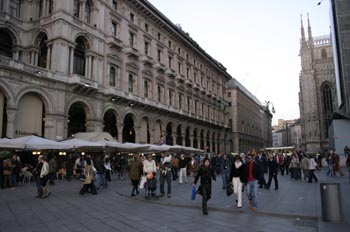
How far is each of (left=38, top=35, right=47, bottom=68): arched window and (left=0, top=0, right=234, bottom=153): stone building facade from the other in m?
0.09

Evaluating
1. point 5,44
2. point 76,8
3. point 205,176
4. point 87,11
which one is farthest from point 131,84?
point 205,176

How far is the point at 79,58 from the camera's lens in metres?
27.5

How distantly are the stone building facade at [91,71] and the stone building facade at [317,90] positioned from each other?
33523 millimetres

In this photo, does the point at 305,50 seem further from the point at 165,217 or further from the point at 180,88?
the point at 165,217

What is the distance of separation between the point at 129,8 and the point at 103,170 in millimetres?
23107

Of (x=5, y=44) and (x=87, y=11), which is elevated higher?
(x=87, y=11)

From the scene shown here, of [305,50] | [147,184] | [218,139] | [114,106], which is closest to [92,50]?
[114,106]

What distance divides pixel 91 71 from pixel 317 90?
182 feet

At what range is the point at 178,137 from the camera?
43.3 metres

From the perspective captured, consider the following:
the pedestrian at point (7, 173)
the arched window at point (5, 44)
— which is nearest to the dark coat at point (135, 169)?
the pedestrian at point (7, 173)

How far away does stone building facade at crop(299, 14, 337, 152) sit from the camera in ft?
209

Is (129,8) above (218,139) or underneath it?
above

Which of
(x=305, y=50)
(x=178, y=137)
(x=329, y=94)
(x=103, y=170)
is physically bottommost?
(x=103, y=170)

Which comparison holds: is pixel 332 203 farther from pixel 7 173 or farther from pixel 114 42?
pixel 114 42
